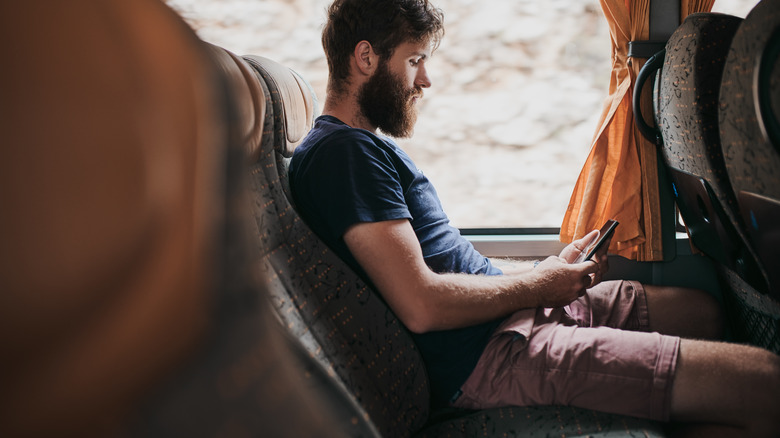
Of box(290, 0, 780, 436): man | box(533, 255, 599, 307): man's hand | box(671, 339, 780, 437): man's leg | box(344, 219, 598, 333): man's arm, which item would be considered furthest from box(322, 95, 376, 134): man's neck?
box(671, 339, 780, 437): man's leg

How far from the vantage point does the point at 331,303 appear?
1042mm

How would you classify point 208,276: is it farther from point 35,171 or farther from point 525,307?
point 525,307

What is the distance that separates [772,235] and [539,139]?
47.7 inches

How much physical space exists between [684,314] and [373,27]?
48.1 inches

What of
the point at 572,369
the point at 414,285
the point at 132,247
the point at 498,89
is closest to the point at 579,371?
the point at 572,369

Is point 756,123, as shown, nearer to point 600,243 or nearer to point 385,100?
point 600,243

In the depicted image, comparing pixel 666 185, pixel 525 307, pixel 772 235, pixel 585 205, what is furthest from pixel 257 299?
pixel 666 185

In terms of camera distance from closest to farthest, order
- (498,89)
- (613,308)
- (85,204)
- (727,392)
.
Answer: (85,204) → (727,392) → (613,308) → (498,89)

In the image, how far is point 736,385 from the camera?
1026mm

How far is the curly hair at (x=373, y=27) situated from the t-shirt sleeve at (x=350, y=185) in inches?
12.5

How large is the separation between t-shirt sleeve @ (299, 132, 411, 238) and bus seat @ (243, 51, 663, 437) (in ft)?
0.22

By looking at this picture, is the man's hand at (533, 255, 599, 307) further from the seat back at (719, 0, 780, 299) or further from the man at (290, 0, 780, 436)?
the seat back at (719, 0, 780, 299)

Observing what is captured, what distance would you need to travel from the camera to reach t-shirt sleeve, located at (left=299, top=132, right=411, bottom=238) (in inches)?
44.6

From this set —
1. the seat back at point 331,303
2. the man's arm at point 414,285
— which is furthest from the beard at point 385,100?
the man's arm at point 414,285
